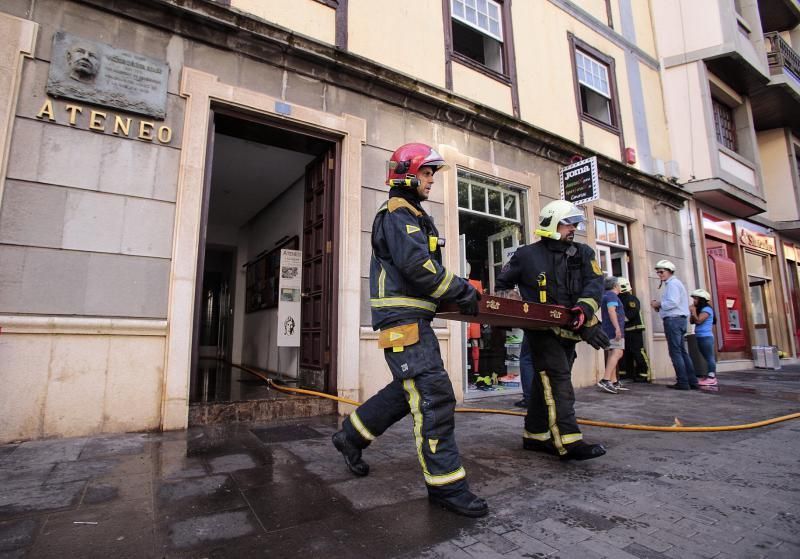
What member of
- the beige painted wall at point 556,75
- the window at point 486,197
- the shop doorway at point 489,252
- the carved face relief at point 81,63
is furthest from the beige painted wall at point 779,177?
the carved face relief at point 81,63

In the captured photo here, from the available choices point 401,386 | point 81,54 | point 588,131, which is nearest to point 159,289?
point 81,54

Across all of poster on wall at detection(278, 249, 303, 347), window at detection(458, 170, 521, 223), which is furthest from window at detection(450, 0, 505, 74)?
poster on wall at detection(278, 249, 303, 347)

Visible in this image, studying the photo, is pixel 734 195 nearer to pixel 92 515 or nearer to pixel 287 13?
pixel 287 13

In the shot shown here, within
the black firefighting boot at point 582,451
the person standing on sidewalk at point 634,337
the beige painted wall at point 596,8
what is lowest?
the black firefighting boot at point 582,451

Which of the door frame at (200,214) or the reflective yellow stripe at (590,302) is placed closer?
the reflective yellow stripe at (590,302)

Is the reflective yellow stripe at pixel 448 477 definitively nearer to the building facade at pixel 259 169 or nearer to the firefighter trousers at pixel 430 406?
the firefighter trousers at pixel 430 406

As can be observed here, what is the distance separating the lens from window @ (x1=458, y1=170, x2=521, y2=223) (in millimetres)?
7070

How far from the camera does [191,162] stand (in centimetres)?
454

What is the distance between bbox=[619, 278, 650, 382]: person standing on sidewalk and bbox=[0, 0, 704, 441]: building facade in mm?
671

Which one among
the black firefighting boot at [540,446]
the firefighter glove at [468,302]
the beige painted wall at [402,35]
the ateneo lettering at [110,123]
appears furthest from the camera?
the beige painted wall at [402,35]

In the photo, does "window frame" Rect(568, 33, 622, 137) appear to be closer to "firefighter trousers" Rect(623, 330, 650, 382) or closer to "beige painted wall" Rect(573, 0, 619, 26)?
"beige painted wall" Rect(573, 0, 619, 26)

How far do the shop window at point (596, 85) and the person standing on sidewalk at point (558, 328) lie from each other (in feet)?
22.8

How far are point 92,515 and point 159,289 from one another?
2.47 metres

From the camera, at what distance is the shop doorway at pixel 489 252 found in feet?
23.4
